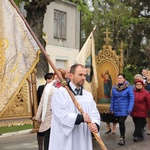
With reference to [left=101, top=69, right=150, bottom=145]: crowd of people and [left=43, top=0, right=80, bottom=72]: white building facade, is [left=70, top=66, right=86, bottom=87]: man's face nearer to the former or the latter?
[left=101, top=69, right=150, bottom=145]: crowd of people

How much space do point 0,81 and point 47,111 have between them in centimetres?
182

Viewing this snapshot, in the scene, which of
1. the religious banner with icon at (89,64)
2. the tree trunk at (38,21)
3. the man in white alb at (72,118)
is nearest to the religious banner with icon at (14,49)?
the man in white alb at (72,118)

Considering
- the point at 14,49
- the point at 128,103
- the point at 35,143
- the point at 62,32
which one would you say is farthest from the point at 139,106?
the point at 62,32

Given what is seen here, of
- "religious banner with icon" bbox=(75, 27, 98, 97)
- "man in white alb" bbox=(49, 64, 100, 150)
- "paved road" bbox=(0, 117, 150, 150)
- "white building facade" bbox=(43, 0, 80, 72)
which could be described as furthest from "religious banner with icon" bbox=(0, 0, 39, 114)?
"white building facade" bbox=(43, 0, 80, 72)

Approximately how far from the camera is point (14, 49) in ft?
18.9

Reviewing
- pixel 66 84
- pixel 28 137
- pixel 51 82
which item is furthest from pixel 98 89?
pixel 66 84

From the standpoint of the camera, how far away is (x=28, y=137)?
11.1 meters

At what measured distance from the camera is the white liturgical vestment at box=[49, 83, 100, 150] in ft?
15.3

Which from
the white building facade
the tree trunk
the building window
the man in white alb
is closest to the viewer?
the man in white alb

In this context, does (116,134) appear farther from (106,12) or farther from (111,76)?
(106,12)

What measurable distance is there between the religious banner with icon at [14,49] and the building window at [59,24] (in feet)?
65.5

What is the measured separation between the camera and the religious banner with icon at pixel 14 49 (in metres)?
5.68

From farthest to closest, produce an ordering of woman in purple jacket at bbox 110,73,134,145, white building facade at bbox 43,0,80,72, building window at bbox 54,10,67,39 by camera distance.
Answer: building window at bbox 54,10,67,39
white building facade at bbox 43,0,80,72
woman in purple jacket at bbox 110,73,134,145

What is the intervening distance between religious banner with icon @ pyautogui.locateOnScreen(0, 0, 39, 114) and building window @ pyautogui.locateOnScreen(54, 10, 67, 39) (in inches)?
787
